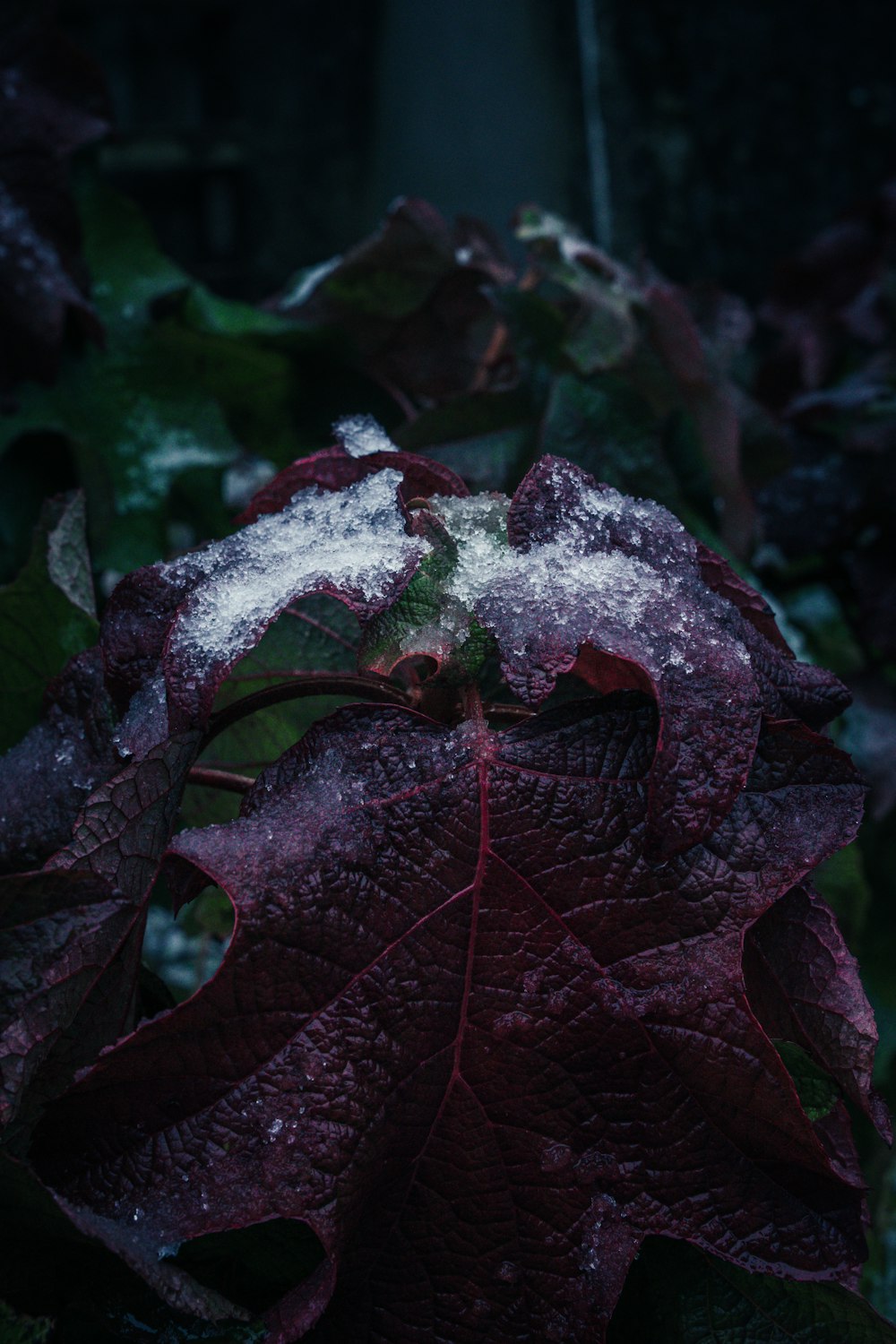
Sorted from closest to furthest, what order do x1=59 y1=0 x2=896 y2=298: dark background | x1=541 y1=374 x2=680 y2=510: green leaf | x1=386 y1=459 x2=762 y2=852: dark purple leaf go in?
x1=386 y1=459 x2=762 y2=852: dark purple leaf → x1=541 y1=374 x2=680 y2=510: green leaf → x1=59 y1=0 x2=896 y2=298: dark background

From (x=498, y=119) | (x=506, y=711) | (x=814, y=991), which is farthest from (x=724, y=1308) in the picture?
(x=498, y=119)

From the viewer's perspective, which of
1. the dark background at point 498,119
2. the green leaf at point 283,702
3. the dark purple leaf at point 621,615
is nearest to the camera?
the dark purple leaf at point 621,615

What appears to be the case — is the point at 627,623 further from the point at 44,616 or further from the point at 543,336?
the point at 543,336

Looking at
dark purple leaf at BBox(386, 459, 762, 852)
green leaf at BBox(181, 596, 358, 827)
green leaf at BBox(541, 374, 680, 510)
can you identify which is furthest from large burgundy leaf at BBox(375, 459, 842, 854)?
green leaf at BBox(541, 374, 680, 510)

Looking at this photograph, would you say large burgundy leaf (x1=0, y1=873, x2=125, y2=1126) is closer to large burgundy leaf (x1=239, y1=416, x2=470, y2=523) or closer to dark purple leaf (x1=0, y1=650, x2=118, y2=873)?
dark purple leaf (x1=0, y1=650, x2=118, y2=873)

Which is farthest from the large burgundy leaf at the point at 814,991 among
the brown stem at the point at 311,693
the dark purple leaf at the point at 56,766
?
the dark purple leaf at the point at 56,766

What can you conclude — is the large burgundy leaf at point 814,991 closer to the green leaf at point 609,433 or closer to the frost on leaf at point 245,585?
the frost on leaf at point 245,585

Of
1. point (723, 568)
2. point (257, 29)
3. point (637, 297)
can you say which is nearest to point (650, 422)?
point (637, 297)

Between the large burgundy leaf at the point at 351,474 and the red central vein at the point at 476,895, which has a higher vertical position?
the large burgundy leaf at the point at 351,474
